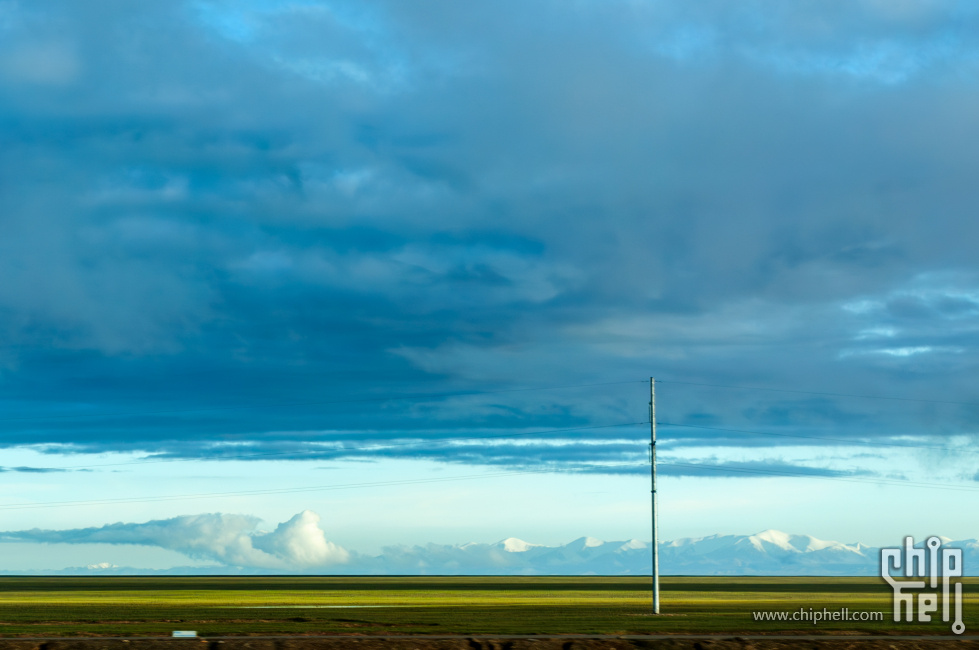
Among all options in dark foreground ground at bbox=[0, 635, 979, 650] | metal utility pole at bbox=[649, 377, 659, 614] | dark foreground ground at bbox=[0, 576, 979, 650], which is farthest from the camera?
metal utility pole at bbox=[649, 377, 659, 614]

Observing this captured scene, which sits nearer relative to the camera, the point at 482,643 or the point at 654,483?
the point at 482,643

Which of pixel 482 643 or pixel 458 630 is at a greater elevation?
pixel 482 643

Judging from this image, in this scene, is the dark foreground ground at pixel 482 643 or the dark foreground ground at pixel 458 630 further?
the dark foreground ground at pixel 458 630

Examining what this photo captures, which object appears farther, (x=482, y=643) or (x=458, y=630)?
(x=458, y=630)

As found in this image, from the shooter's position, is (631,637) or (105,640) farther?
(631,637)

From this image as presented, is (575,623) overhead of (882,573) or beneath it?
beneath

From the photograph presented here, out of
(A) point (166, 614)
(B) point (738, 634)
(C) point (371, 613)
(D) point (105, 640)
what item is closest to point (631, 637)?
(B) point (738, 634)

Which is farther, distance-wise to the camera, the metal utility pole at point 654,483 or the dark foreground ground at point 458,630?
the metal utility pole at point 654,483

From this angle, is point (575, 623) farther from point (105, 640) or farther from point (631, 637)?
point (105, 640)

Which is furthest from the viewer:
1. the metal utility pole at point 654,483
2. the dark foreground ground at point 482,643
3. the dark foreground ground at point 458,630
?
the metal utility pole at point 654,483

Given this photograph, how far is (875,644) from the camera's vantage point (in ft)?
167

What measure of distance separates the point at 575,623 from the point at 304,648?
87.9 feet

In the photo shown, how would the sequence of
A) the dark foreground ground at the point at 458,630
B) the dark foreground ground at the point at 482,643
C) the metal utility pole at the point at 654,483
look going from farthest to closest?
the metal utility pole at the point at 654,483, the dark foreground ground at the point at 458,630, the dark foreground ground at the point at 482,643

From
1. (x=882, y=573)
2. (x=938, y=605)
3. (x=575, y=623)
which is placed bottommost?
(x=938, y=605)
